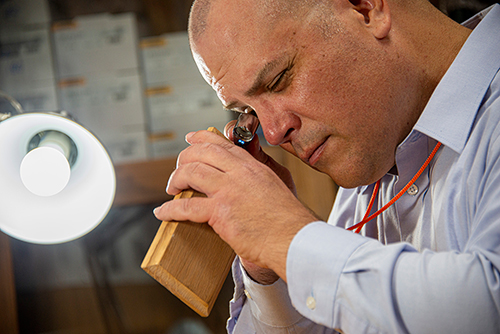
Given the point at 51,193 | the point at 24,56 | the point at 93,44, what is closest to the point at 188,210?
the point at 51,193

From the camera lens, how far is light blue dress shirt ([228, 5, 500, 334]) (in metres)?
0.53

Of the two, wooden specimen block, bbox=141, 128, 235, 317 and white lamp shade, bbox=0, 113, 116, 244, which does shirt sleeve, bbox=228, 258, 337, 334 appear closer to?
wooden specimen block, bbox=141, 128, 235, 317

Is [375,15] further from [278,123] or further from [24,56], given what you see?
[24,56]

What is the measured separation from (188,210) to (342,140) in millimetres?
364

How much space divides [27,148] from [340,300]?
2.58 ft

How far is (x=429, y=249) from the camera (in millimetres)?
712

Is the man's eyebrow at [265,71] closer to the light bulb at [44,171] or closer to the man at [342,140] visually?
the man at [342,140]

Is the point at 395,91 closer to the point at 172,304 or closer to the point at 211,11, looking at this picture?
the point at 211,11

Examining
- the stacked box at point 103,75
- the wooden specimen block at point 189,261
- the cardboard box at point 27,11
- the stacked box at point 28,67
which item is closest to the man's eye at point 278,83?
the wooden specimen block at point 189,261

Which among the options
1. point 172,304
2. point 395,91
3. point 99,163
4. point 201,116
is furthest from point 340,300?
point 172,304

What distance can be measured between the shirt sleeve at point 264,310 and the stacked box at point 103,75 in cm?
114

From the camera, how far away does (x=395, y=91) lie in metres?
0.86

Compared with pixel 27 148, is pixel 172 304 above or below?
below

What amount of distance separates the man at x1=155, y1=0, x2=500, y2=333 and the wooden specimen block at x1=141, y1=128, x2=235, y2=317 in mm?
35
